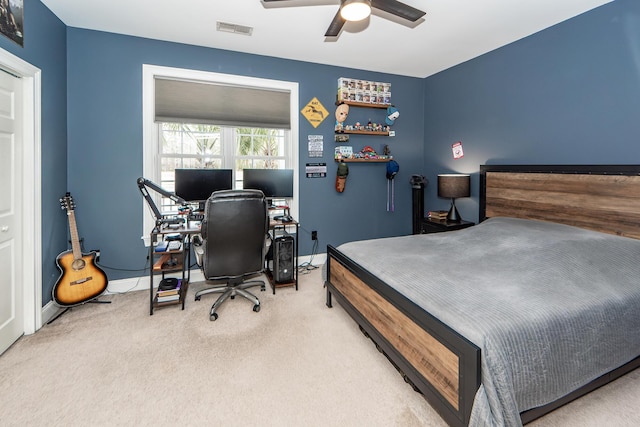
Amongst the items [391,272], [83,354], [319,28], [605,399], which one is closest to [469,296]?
[391,272]

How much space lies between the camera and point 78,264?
8.68 feet

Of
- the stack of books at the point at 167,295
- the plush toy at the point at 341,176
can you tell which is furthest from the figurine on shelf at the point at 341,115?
the stack of books at the point at 167,295

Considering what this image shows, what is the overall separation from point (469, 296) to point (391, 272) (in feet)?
1.70

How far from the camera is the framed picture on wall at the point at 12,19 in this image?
6.49 ft

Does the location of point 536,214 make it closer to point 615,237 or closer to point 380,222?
point 615,237

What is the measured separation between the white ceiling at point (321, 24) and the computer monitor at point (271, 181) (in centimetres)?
136

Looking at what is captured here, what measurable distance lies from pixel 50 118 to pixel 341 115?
2.88 metres

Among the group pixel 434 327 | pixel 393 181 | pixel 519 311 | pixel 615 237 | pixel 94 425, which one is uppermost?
pixel 393 181

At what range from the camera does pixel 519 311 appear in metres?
1.39

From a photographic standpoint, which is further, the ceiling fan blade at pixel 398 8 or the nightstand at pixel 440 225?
the nightstand at pixel 440 225

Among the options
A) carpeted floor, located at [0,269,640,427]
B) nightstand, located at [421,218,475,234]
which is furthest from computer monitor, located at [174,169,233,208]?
nightstand, located at [421,218,475,234]

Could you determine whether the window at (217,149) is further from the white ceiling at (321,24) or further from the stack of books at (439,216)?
the stack of books at (439,216)

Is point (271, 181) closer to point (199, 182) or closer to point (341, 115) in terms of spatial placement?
point (199, 182)

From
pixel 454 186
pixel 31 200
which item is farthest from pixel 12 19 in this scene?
pixel 454 186
